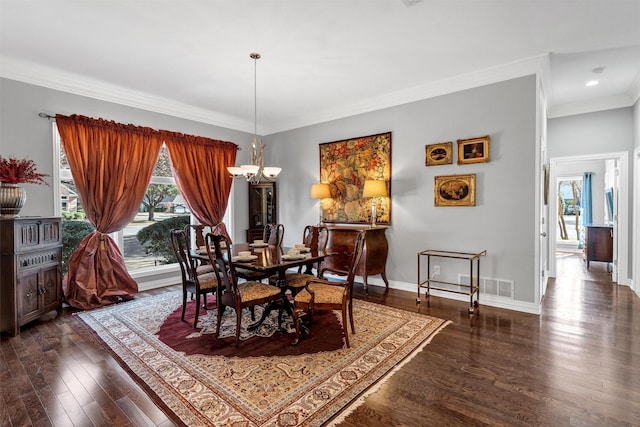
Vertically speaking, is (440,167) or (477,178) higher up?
(440,167)

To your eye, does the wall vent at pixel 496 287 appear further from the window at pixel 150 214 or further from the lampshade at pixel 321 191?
the window at pixel 150 214

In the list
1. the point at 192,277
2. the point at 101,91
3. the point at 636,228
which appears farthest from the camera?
the point at 636,228

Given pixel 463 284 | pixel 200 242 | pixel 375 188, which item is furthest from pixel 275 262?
pixel 463 284

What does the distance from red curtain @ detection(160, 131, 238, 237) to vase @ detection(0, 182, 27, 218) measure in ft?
6.48

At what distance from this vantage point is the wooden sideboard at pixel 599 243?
19.7 feet

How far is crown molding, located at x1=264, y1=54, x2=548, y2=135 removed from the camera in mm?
3567

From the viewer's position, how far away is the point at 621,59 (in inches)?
140

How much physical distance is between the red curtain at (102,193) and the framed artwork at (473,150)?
14.4 ft

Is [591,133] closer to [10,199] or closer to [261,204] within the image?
[261,204]

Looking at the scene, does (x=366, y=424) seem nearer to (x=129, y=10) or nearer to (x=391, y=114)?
(x=129, y=10)

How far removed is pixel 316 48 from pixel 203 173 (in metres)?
2.89

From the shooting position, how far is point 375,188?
4.54m

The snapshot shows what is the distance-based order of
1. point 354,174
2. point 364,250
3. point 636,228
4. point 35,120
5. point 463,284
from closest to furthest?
1. point 35,120
2. point 463,284
3. point 364,250
4. point 636,228
5. point 354,174

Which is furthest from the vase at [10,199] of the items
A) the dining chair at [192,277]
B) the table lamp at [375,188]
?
the table lamp at [375,188]
